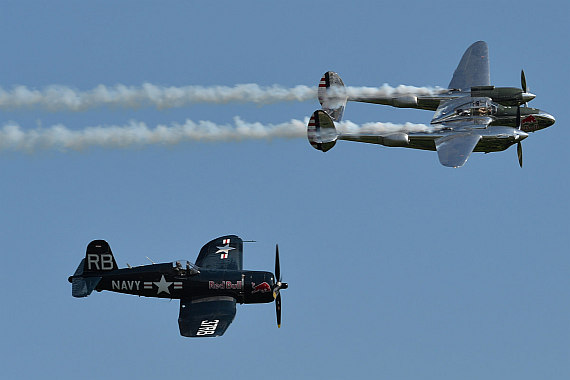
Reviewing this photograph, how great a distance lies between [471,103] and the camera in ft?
234

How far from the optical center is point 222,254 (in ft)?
218

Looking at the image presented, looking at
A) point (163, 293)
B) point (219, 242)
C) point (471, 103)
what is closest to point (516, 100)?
point (471, 103)

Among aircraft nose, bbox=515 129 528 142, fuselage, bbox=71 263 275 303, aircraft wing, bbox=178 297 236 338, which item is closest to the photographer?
aircraft wing, bbox=178 297 236 338

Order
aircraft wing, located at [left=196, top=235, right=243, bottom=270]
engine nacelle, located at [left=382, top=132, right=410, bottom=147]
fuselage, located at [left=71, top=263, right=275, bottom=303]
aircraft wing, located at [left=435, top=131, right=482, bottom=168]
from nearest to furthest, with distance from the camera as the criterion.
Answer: fuselage, located at [left=71, top=263, right=275, bottom=303] → aircraft wing, located at [left=435, top=131, right=482, bottom=168] → aircraft wing, located at [left=196, top=235, right=243, bottom=270] → engine nacelle, located at [left=382, top=132, right=410, bottom=147]

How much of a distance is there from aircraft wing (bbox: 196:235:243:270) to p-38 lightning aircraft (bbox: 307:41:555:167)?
7.14 m

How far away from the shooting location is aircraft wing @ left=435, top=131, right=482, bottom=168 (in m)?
64.6

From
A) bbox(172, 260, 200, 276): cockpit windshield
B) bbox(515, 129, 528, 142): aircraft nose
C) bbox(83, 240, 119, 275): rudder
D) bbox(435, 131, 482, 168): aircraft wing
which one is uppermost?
bbox(515, 129, 528, 142): aircraft nose

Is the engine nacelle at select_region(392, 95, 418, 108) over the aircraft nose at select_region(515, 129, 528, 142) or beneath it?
over

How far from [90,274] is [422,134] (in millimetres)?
19459

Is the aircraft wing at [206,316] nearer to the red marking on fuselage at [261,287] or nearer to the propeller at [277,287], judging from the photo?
the red marking on fuselage at [261,287]

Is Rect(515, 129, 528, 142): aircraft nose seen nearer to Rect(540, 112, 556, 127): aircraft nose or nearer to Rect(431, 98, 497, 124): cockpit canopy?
Rect(431, 98, 497, 124): cockpit canopy

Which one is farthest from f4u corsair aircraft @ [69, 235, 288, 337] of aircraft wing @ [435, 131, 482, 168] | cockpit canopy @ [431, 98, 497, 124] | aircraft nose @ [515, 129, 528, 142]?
aircraft nose @ [515, 129, 528, 142]

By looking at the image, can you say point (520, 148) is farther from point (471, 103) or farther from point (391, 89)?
point (391, 89)

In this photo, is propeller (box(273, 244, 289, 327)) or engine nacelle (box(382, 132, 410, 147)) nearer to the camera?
propeller (box(273, 244, 289, 327))
